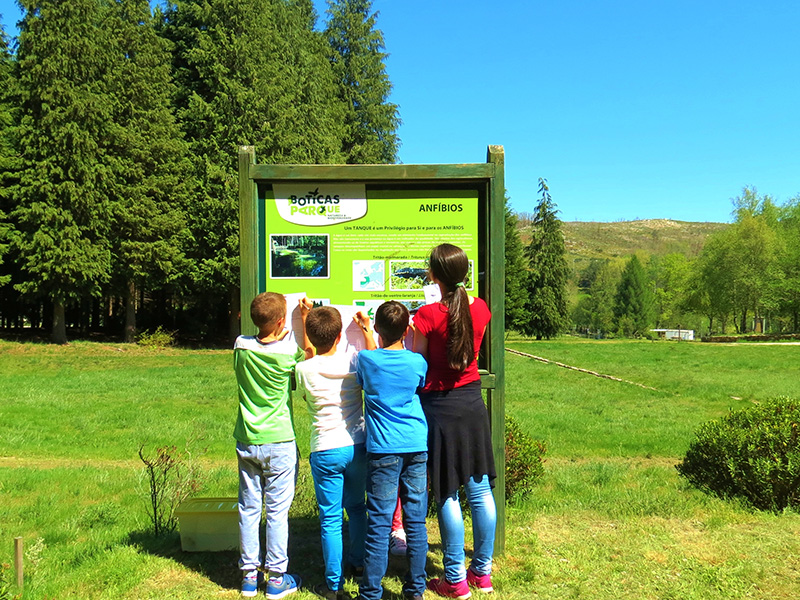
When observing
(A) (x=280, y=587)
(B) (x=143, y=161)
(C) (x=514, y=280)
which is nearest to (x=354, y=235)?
(A) (x=280, y=587)

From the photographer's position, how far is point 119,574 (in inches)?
166

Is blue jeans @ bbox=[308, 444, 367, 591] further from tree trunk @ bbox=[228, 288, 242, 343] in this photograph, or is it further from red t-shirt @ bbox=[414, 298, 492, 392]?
tree trunk @ bbox=[228, 288, 242, 343]

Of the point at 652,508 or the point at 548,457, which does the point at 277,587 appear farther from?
the point at 548,457

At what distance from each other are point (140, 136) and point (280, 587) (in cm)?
3091

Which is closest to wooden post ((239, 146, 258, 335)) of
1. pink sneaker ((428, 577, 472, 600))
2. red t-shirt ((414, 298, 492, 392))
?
red t-shirt ((414, 298, 492, 392))

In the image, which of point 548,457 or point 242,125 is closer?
point 548,457

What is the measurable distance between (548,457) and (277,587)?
595cm

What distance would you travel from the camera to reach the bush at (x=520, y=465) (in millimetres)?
5902

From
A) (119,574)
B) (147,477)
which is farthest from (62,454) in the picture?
(119,574)

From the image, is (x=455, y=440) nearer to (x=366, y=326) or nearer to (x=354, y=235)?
(x=366, y=326)

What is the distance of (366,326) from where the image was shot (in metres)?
4.47

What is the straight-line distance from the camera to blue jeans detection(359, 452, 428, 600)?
3.71 metres

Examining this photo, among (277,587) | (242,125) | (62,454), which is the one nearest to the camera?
(277,587)

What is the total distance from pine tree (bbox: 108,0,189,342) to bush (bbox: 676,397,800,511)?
28.1 meters
